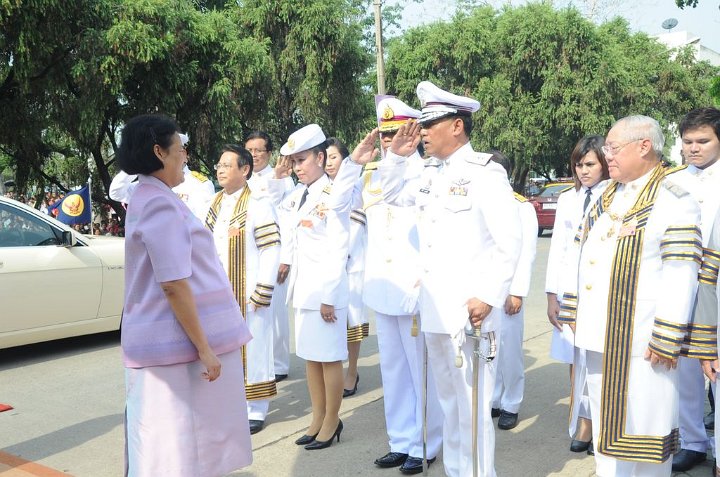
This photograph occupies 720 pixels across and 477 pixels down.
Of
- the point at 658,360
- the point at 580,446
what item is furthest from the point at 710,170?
the point at 580,446

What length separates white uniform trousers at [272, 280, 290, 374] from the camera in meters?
6.45

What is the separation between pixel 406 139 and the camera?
154 inches

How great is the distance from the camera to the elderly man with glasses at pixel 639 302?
3.13 metres

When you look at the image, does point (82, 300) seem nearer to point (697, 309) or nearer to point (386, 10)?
point (697, 309)

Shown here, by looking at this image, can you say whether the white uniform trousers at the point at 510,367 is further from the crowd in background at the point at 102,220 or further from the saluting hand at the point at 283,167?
the crowd in background at the point at 102,220

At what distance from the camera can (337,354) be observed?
4.46 metres

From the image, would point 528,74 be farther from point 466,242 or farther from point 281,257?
point 466,242

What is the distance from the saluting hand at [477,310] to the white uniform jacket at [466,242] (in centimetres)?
3

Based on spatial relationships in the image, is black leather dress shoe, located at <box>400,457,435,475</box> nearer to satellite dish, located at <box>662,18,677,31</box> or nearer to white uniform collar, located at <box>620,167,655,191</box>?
white uniform collar, located at <box>620,167,655,191</box>

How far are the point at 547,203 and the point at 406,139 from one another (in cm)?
1752

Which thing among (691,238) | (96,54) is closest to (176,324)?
(691,238)

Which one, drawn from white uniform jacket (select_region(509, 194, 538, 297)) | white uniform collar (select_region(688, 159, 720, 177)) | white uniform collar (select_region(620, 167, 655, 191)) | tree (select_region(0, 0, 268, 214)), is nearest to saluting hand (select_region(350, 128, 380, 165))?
white uniform jacket (select_region(509, 194, 538, 297))

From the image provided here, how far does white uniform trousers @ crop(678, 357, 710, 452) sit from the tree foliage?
956 inches

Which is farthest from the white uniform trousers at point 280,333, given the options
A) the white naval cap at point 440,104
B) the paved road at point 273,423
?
the white naval cap at point 440,104
